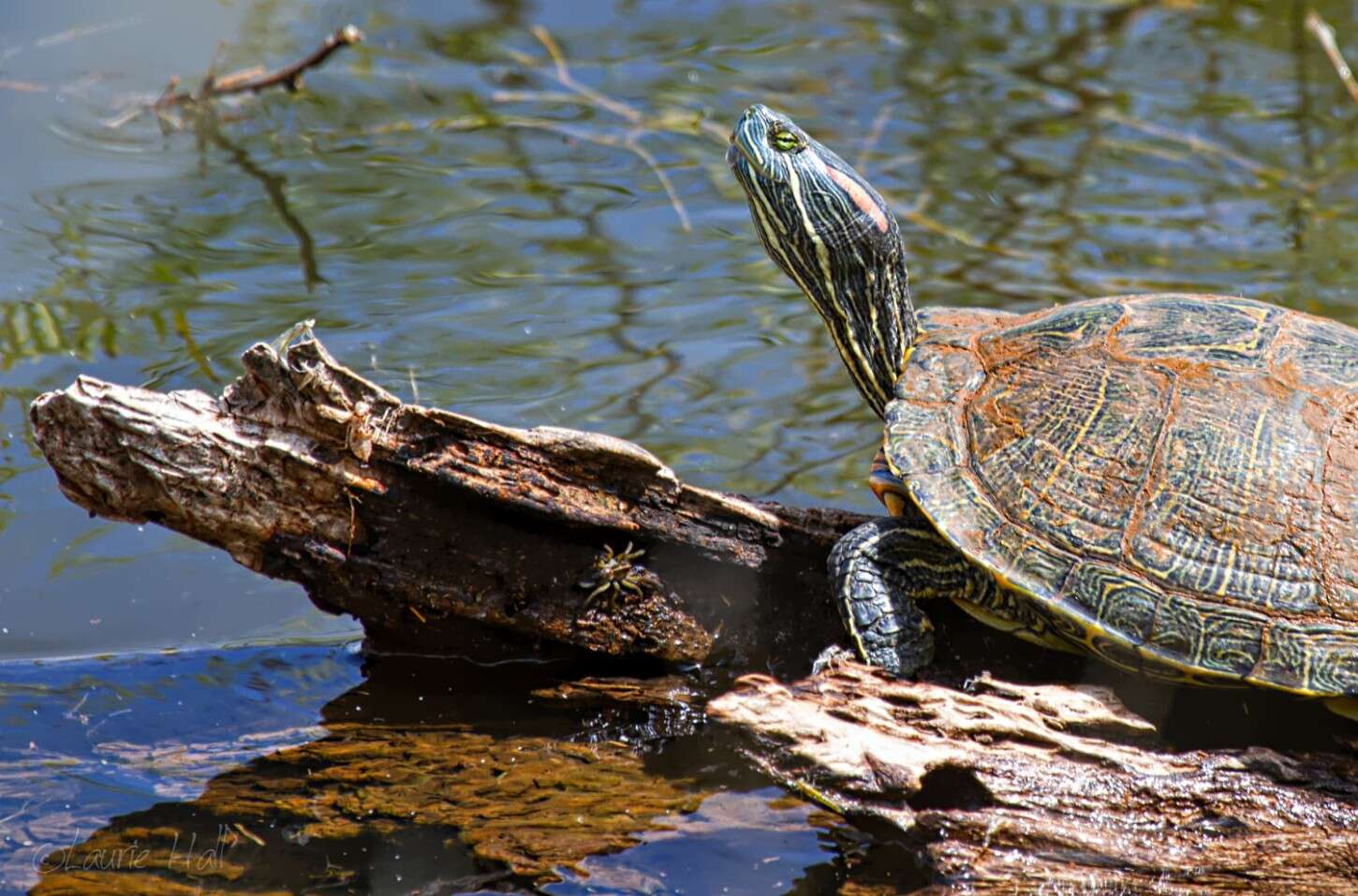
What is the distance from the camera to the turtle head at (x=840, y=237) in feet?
16.0

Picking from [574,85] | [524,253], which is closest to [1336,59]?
[574,85]

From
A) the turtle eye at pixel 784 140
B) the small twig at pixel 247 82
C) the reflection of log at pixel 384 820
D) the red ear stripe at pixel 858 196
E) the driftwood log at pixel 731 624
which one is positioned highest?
the small twig at pixel 247 82

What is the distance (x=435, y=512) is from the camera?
4277 millimetres

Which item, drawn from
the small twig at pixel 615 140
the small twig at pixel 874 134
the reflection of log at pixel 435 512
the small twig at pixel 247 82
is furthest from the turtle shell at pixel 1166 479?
the small twig at pixel 247 82

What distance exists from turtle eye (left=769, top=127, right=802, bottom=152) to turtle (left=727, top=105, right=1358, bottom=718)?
90 cm

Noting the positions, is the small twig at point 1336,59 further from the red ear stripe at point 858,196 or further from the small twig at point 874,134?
the red ear stripe at point 858,196

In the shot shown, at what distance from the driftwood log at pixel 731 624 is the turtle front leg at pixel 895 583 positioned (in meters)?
0.17

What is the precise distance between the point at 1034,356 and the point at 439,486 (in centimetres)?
204

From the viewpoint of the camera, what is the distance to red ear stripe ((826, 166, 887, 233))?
4.89 m

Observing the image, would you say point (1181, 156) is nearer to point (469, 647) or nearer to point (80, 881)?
point (469, 647)

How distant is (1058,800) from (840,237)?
2.13 metres

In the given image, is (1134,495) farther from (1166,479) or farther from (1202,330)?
(1202,330)

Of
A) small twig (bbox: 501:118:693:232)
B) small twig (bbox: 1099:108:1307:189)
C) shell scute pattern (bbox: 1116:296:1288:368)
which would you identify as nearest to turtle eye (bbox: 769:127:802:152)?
shell scute pattern (bbox: 1116:296:1288:368)

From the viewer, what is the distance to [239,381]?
4.07m
